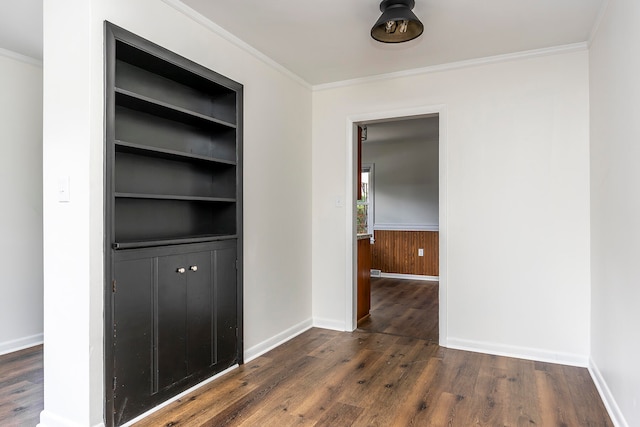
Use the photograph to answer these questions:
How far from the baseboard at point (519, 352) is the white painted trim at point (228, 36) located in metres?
2.69

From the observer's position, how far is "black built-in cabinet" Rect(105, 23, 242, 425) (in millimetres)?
2031

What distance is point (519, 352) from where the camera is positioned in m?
3.12

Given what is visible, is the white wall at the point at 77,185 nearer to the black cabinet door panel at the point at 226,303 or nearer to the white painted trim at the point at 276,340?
the black cabinet door panel at the point at 226,303

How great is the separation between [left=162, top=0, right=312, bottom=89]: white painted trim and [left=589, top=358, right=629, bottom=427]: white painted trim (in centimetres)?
322

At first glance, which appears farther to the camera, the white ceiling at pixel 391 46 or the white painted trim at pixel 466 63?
the white painted trim at pixel 466 63


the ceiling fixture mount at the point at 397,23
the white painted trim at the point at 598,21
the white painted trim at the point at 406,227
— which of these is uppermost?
the white painted trim at the point at 598,21

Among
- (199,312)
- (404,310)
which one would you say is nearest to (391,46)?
(199,312)

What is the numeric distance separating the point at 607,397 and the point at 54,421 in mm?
3028

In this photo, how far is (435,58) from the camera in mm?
3246

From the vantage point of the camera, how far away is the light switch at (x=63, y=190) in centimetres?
199

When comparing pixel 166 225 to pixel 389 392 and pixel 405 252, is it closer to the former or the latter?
pixel 389 392

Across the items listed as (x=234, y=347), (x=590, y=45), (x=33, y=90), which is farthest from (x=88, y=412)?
(x=590, y=45)

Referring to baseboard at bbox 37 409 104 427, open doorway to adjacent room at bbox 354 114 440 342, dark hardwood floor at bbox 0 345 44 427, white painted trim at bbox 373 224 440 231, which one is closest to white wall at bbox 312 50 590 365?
open doorway to adjacent room at bbox 354 114 440 342

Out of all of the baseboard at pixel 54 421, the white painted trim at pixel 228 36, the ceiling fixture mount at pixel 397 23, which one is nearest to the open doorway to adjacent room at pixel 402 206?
the white painted trim at pixel 228 36
